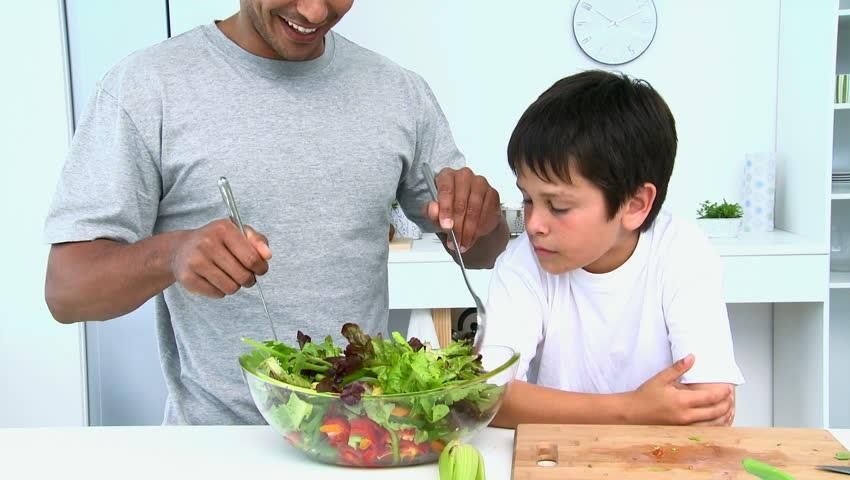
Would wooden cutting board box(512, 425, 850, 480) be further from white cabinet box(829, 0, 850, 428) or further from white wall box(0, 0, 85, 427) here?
white wall box(0, 0, 85, 427)

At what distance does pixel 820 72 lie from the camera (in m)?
3.13

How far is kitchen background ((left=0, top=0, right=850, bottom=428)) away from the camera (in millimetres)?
2969

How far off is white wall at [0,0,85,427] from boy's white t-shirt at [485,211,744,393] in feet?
6.77

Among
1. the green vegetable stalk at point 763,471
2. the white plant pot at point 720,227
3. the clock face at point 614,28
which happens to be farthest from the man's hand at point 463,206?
the clock face at point 614,28

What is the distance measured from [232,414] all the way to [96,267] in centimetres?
33

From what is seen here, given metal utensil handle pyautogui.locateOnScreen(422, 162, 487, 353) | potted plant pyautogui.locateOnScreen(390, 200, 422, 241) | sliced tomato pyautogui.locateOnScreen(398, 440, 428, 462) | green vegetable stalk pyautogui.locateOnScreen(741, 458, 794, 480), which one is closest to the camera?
green vegetable stalk pyautogui.locateOnScreen(741, 458, 794, 480)

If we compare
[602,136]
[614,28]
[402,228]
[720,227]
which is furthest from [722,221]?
[602,136]

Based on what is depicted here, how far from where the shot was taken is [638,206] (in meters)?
1.44

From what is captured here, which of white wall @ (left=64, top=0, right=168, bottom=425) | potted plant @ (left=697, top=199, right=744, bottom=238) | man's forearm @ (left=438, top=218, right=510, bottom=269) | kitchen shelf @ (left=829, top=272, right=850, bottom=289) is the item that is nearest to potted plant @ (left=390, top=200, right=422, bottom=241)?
white wall @ (left=64, top=0, right=168, bottom=425)

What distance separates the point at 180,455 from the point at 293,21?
2.17 ft

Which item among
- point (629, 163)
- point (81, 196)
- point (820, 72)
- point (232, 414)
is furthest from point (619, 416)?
point (820, 72)

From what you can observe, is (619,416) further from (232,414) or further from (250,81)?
(250,81)

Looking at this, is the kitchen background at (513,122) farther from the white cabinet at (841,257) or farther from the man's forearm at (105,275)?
the man's forearm at (105,275)

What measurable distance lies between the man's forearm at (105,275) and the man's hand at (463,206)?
1.30 feet
